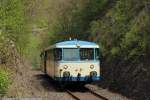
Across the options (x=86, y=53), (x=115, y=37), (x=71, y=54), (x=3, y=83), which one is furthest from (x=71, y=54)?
(x=3, y=83)

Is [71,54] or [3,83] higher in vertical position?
[71,54]

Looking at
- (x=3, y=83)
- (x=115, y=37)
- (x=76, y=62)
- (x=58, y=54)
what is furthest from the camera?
(x=115, y=37)

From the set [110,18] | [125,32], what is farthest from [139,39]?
[110,18]

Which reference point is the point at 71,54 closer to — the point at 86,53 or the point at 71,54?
the point at 71,54

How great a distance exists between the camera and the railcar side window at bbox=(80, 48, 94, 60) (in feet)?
92.8

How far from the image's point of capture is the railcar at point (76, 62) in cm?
2772

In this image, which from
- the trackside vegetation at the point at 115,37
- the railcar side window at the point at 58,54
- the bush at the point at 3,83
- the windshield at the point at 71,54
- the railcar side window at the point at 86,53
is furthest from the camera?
the railcar side window at the point at 86,53

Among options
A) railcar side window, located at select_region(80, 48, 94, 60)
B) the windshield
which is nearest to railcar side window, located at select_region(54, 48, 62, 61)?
the windshield

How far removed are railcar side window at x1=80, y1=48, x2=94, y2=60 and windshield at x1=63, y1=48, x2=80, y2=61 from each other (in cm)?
27

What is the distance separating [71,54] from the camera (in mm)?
28422

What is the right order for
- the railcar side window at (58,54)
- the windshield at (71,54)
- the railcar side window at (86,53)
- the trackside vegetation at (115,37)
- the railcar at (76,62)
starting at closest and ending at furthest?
the trackside vegetation at (115,37)
the railcar at (76,62)
the railcar side window at (58,54)
the windshield at (71,54)
the railcar side window at (86,53)

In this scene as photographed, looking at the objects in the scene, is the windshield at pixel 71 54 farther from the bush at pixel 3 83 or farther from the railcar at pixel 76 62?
the bush at pixel 3 83

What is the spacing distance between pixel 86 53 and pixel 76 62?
954mm

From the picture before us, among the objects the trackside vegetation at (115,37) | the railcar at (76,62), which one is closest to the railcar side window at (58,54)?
the railcar at (76,62)
